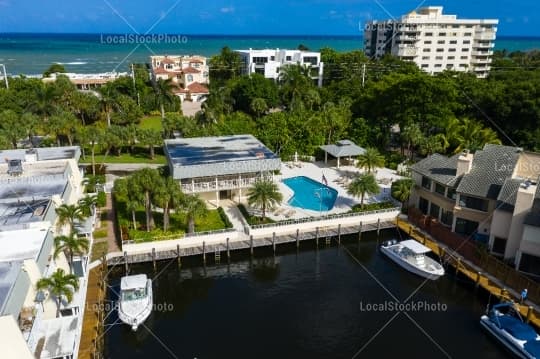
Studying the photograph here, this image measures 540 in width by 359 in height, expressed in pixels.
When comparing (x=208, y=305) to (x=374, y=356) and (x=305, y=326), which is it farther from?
(x=374, y=356)

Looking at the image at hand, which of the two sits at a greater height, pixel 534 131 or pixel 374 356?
pixel 534 131

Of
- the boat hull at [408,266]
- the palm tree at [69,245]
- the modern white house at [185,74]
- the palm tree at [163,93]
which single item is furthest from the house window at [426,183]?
the modern white house at [185,74]

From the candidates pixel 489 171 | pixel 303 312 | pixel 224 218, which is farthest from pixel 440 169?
pixel 224 218

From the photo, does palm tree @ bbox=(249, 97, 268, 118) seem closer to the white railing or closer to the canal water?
the white railing

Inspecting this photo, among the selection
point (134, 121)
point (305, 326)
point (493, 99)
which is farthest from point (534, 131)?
point (134, 121)

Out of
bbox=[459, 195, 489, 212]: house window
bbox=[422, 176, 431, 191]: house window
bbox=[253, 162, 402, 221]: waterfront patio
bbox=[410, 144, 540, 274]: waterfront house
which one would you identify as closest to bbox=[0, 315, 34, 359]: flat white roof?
bbox=[253, 162, 402, 221]: waterfront patio

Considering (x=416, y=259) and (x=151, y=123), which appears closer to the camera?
(x=416, y=259)

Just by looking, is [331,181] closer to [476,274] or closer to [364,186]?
[364,186]
